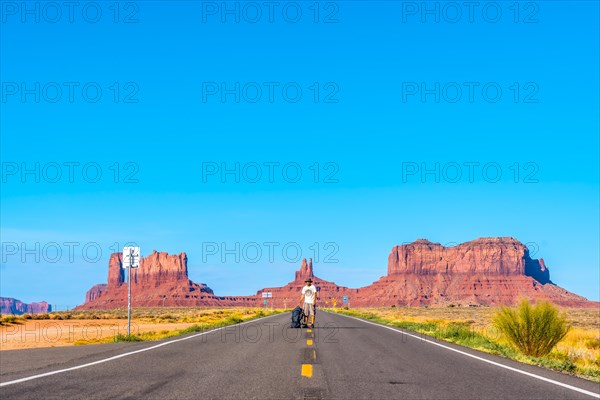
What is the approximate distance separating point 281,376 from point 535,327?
8427mm

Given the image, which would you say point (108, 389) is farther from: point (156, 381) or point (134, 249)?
point (134, 249)

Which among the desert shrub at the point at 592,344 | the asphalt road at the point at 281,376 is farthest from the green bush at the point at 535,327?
the desert shrub at the point at 592,344

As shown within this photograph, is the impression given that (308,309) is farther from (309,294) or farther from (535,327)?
(535,327)

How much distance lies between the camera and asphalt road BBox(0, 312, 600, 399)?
790 cm

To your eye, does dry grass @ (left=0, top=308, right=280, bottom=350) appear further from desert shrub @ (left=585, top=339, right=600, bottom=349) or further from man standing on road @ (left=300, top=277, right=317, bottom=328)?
desert shrub @ (left=585, top=339, right=600, bottom=349)

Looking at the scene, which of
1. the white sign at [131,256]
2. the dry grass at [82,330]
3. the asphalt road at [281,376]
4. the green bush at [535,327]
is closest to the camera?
the asphalt road at [281,376]

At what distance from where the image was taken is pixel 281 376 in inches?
379

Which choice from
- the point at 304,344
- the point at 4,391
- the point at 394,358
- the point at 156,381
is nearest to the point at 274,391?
the point at 156,381

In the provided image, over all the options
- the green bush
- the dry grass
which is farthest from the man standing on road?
the green bush

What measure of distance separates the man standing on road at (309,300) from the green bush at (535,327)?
9.36 meters

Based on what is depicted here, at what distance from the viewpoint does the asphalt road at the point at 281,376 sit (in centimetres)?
790

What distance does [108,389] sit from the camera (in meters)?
8.06

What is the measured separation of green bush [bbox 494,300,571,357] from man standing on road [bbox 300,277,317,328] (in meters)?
9.36

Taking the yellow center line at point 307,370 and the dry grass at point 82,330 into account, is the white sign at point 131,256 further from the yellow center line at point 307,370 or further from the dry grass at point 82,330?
the yellow center line at point 307,370
